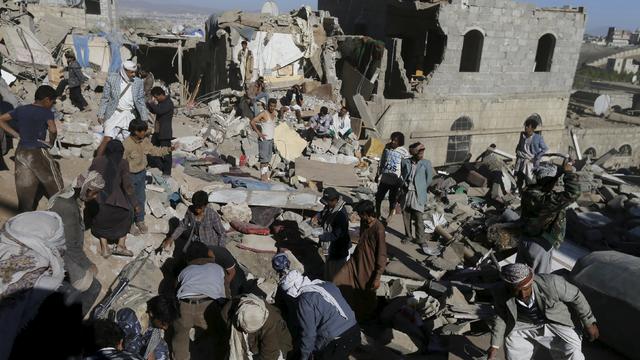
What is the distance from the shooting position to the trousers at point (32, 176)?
535 cm

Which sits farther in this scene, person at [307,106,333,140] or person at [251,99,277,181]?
person at [307,106,333,140]

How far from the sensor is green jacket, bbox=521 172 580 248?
4.71 m

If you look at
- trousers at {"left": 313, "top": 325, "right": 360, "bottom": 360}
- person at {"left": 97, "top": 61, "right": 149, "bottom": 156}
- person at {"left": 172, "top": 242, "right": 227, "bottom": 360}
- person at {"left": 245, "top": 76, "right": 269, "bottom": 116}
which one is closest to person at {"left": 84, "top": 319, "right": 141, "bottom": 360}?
person at {"left": 172, "top": 242, "right": 227, "bottom": 360}

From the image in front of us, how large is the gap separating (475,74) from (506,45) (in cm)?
141

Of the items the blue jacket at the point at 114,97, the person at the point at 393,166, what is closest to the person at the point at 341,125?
the person at the point at 393,166

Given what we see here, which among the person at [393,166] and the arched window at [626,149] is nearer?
the person at [393,166]

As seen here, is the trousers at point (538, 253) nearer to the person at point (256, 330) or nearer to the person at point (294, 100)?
the person at point (256, 330)

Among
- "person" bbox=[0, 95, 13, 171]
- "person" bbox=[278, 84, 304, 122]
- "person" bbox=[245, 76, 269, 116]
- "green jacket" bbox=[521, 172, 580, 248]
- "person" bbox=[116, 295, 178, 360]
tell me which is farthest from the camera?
"person" bbox=[278, 84, 304, 122]

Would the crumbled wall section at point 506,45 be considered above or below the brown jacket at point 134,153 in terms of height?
above

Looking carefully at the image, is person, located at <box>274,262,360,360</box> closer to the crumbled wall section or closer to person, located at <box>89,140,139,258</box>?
person, located at <box>89,140,139,258</box>

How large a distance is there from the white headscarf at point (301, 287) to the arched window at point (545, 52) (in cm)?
1653

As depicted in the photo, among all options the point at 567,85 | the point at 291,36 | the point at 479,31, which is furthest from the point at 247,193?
the point at 567,85

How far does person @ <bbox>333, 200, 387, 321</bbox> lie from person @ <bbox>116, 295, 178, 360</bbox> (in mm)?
1821

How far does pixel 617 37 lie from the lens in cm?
8506
